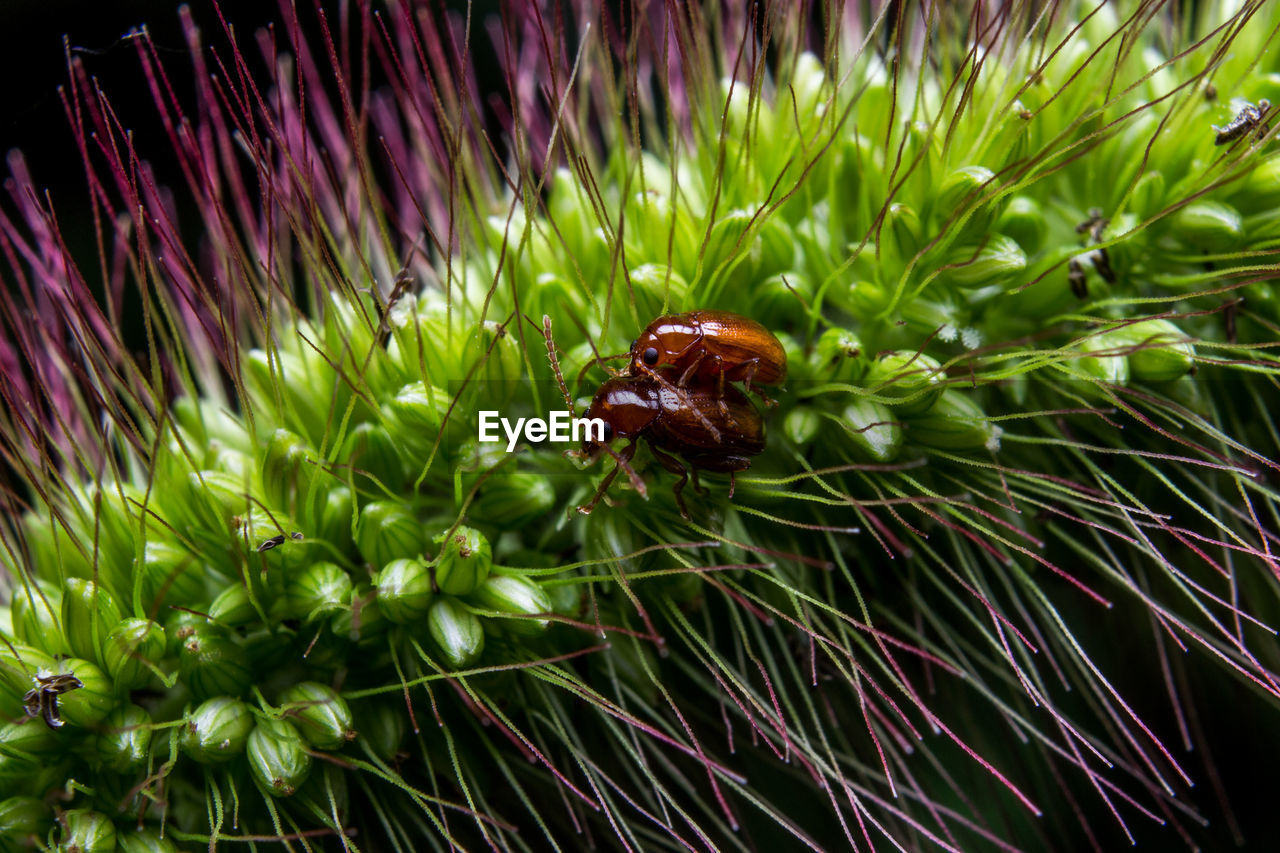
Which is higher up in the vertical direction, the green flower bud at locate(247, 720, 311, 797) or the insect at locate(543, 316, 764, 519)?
the insect at locate(543, 316, 764, 519)

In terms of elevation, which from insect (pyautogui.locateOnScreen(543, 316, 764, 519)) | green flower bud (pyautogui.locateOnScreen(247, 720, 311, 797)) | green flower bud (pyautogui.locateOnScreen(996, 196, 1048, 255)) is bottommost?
green flower bud (pyautogui.locateOnScreen(247, 720, 311, 797))

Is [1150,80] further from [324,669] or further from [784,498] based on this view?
[324,669]

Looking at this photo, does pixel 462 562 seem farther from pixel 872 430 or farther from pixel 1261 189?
pixel 1261 189

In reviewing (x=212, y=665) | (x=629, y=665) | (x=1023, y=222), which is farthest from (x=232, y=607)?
(x=1023, y=222)

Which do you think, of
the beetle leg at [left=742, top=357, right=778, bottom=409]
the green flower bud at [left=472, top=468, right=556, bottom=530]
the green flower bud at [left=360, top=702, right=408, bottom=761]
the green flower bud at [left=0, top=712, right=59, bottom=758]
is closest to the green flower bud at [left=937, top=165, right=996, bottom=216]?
the beetle leg at [left=742, top=357, right=778, bottom=409]

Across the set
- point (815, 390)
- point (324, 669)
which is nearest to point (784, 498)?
point (815, 390)

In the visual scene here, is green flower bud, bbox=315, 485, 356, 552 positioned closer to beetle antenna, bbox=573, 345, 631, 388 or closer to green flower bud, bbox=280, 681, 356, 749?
green flower bud, bbox=280, 681, 356, 749

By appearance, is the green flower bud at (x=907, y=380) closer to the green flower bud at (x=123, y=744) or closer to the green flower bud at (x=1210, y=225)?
the green flower bud at (x=1210, y=225)
